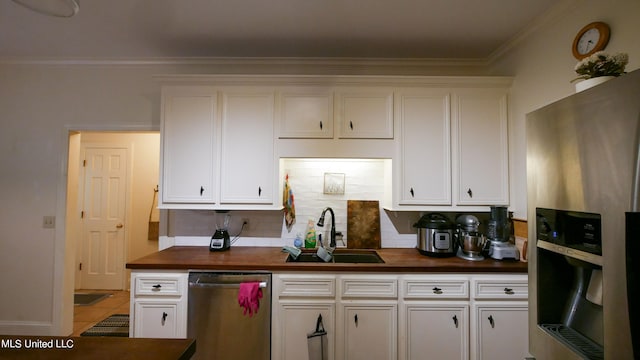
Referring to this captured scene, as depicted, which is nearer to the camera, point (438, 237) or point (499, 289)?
point (499, 289)

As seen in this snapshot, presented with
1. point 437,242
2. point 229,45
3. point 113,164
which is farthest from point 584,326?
point 113,164

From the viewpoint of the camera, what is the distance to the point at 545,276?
107 centimetres

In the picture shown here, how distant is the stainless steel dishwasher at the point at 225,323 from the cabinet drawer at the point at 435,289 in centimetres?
99

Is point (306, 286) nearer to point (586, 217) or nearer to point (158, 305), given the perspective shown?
point (158, 305)

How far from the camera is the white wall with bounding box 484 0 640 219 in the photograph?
4.78ft

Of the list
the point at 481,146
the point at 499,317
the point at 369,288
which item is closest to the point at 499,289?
the point at 499,317

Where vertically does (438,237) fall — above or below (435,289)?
above

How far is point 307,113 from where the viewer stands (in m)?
2.27

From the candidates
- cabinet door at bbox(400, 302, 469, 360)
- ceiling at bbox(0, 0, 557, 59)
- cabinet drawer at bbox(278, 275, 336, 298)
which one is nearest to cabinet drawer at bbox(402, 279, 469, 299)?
cabinet door at bbox(400, 302, 469, 360)

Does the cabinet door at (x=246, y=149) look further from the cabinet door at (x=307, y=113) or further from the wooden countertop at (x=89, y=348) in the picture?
the wooden countertop at (x=89, y=348)

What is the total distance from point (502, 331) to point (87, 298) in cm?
460

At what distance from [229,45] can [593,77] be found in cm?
237

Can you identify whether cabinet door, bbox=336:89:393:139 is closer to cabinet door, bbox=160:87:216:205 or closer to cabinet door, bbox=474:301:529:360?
cabinet door, bbox=160:87:216:205

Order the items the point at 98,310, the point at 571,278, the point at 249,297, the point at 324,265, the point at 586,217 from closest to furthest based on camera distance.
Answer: the point at 586,217 < the point at 571,278 < the point at 249,297 < the point at 324,265 < the point at 98,310
